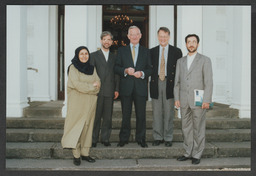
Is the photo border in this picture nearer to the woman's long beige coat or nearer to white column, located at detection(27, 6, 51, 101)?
the woman's long beige coat

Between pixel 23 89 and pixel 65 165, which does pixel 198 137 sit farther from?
pixel 23 89

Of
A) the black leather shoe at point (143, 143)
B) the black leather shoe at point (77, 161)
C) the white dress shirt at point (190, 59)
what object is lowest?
the black leather shoe at point (77, 161)

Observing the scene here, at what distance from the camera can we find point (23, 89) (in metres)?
5.48

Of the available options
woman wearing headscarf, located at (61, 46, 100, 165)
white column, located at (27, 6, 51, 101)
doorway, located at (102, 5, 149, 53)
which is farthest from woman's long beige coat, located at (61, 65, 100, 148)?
doorway, located at (102, 5, 149, 53)

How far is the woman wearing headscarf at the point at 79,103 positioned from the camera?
147 inches

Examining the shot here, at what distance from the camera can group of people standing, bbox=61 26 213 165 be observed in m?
3.79

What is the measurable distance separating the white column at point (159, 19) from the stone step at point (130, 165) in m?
3.89

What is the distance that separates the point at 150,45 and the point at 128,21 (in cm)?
94

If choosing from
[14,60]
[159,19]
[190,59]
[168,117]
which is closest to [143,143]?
[168,117]

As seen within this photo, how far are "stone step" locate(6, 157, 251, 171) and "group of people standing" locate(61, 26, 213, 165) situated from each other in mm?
123

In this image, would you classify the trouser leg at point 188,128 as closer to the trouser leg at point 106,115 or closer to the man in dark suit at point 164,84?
the man in dark suit at point 164,84

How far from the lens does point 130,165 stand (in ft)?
12.7

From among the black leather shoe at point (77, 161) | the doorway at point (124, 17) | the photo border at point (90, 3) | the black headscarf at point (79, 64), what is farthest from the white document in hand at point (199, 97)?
the doorway at point (124, 17)

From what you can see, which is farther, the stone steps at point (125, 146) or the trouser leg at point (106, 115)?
the trouser leg at point (106, 115)
